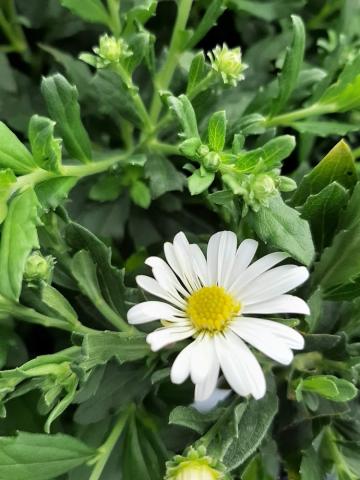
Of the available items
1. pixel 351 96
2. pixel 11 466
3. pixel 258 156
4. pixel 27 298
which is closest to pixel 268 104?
pixel 351 96

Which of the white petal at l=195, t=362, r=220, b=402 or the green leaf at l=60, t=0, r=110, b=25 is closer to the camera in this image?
the white petal at l=195, t=362, r=220, b=402

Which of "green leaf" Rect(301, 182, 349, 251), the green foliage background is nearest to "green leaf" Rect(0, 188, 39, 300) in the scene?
the green foliage background

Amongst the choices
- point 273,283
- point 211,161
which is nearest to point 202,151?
point 211,161

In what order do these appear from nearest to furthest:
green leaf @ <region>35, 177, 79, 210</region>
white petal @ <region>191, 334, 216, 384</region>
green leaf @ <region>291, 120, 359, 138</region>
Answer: white petal @ <region>191, 334, 216, 384</region> < green leaf @ <region>35, 177, 79, 210</region> < green leaf @ <region>291, 120, 359, 138</region>

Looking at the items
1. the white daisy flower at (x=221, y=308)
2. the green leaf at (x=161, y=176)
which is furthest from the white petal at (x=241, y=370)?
the green leaf at (x=161, y=176)

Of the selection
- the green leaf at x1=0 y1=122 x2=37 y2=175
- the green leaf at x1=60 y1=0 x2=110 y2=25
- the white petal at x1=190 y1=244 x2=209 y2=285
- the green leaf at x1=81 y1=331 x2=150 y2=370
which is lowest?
the green leaf at x1=81 y1=331 x2=150 y2=370

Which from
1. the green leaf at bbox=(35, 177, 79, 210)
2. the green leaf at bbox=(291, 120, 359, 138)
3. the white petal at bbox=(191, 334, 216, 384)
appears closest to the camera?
the white petal at bbox=(191, 334, 216, 384)

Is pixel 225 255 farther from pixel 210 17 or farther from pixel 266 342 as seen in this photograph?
pixel 210 17

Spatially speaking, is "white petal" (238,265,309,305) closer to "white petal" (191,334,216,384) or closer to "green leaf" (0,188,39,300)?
"white petal" (191,334,216,384)
